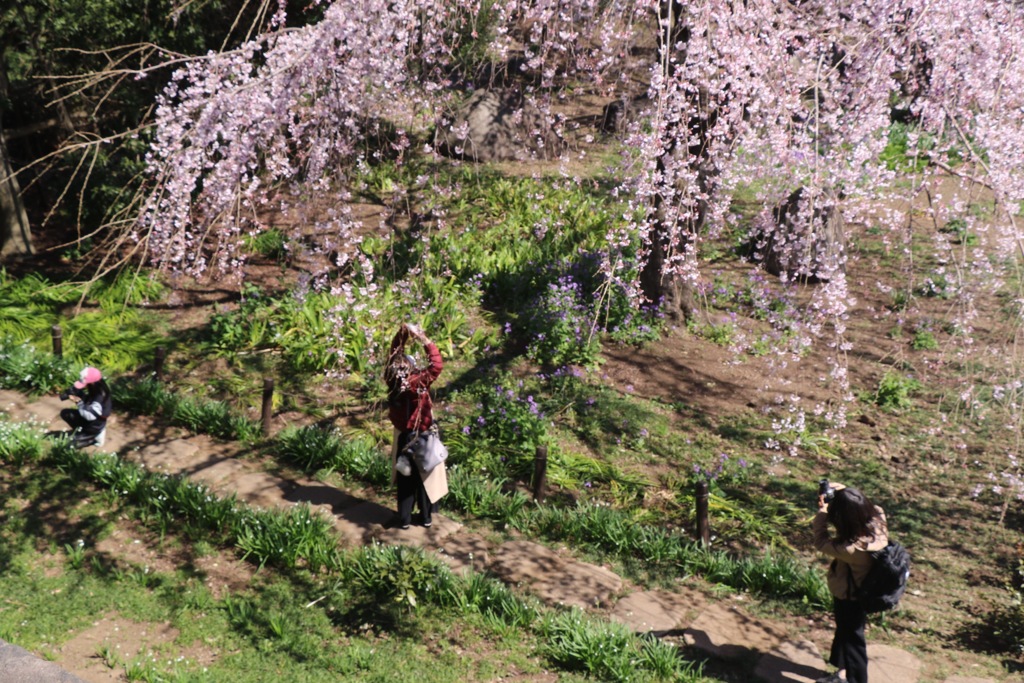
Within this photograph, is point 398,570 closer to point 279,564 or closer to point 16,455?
point 279,564

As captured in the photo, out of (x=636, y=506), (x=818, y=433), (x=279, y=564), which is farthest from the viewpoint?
(x=818, y=433)

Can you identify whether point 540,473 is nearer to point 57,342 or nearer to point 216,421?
point 216,421

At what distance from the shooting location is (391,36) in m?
7.13

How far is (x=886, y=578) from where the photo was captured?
17.1ft

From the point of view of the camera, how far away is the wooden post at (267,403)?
28.8ft

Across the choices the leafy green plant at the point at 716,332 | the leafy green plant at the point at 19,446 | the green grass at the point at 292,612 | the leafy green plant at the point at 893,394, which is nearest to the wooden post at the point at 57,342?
the leafy green plant at the point at 19,446

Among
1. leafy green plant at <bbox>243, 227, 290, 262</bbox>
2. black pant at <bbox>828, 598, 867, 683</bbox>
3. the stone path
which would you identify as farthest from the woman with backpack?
leafy green plant at <bbox>243, 227, 290, 262</bbox>

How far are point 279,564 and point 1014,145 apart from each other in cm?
681

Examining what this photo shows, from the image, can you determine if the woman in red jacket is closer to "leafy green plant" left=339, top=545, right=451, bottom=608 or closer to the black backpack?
"leafy green plant" left=339, top=545, right=451, bottom=608

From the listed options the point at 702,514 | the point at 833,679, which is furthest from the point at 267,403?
the point at 833,679

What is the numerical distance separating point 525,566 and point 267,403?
3.49 metres

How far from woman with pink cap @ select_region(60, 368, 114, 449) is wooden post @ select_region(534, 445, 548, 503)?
4130mm

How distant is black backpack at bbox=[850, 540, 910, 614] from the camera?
205 inches

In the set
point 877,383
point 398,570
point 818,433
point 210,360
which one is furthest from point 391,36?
point 877,383
